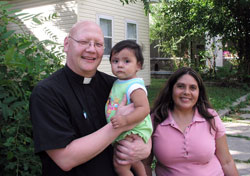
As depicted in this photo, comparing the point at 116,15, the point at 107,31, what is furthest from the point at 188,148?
the point at 116,15

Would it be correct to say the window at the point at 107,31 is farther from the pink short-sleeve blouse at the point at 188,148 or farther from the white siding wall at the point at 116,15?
the pink short-sleeve blouse at the point at 188,148

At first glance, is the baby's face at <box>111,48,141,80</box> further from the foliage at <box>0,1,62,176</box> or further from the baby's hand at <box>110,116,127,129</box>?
the foliage at <box>0,1,62,176</box>

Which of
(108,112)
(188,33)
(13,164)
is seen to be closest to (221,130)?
(108,112)

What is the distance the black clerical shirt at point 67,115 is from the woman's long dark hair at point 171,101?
0.64 meters

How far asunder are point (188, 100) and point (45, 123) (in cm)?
A: 136

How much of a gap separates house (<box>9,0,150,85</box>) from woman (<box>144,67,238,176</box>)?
24.3 feet

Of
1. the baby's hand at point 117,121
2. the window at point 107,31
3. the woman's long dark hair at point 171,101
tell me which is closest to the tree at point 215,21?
the window at point 107,31

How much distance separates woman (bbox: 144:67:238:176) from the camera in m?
2.27

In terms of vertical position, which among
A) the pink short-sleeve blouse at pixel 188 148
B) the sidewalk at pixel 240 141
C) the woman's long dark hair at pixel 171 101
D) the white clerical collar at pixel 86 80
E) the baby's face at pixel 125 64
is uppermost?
the baby's face at pixel 125 64

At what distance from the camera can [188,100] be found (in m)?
2.40

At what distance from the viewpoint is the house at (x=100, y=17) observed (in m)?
10.1

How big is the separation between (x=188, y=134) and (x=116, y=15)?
10.2 m

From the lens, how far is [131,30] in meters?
12.9

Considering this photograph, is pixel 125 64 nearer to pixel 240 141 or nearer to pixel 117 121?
Result: pixel 117 121
